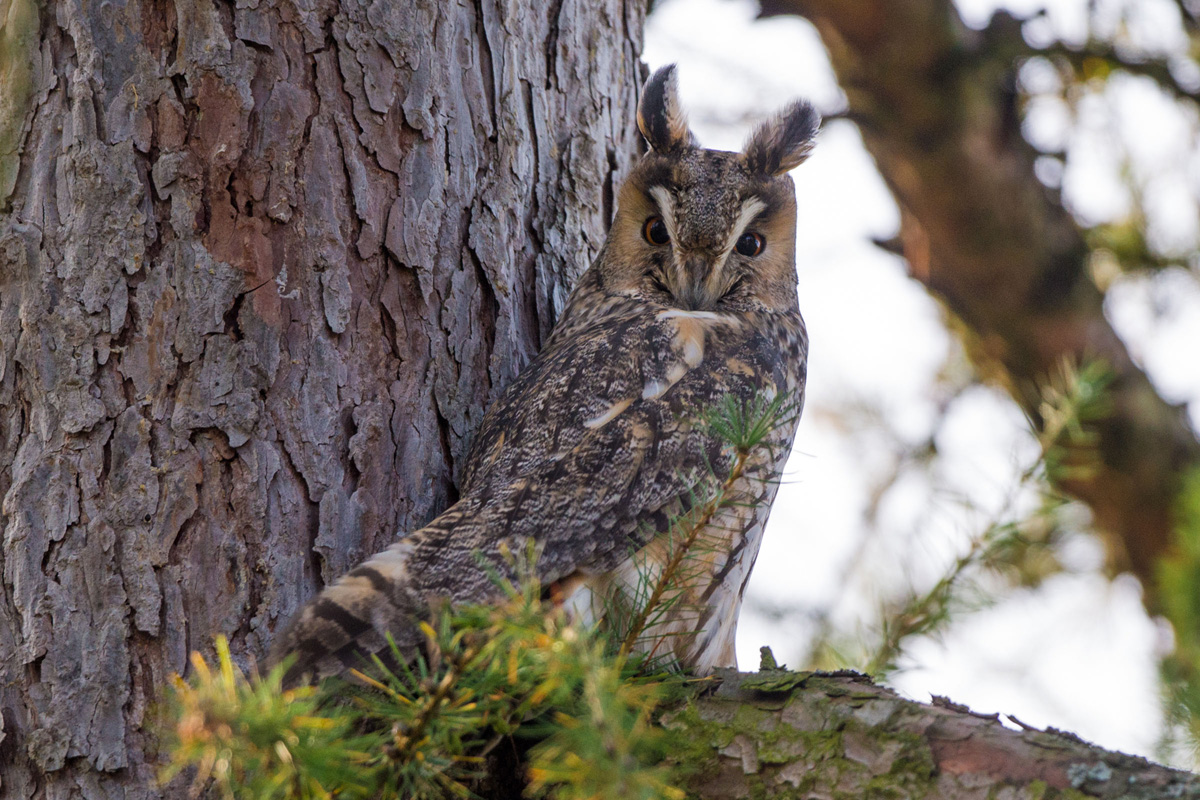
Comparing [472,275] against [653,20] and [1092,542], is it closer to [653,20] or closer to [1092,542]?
[653,20]

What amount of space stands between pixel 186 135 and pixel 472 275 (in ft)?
1.73

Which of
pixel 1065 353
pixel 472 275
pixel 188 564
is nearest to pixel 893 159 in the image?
pixel 1065 353

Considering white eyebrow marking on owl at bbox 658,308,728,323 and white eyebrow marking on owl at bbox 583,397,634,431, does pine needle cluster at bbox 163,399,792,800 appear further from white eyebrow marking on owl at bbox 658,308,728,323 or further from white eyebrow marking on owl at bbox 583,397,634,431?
white eyebrow marking on owl at bbox 658,308,728,323

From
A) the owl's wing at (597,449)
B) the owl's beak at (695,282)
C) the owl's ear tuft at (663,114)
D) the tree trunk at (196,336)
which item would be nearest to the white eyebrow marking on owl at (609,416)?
the owl's wing at (597,449)

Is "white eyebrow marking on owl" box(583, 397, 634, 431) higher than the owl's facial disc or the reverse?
the reverse

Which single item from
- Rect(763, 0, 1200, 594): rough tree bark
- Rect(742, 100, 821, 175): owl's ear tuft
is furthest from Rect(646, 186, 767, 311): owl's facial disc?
Rect(763, 0, 1200, 594): rough tree bark

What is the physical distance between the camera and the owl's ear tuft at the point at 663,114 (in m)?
2.08

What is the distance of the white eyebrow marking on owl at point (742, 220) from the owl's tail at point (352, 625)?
0.98 metres

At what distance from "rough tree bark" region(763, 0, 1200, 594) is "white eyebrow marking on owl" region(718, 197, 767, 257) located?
141cm

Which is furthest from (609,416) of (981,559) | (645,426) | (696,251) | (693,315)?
(981,559)

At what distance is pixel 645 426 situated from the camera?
163cm

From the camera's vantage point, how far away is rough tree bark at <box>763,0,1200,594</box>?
3.14m

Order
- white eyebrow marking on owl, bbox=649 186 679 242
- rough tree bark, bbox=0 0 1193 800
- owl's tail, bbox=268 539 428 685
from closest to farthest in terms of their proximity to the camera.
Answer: owl's tail, bbox=268 539 428 685, rough tree bark, bbox=0 0 1193 800, white eyebrow marking on owl, bbox=649 186 679 242

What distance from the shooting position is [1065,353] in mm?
3277
